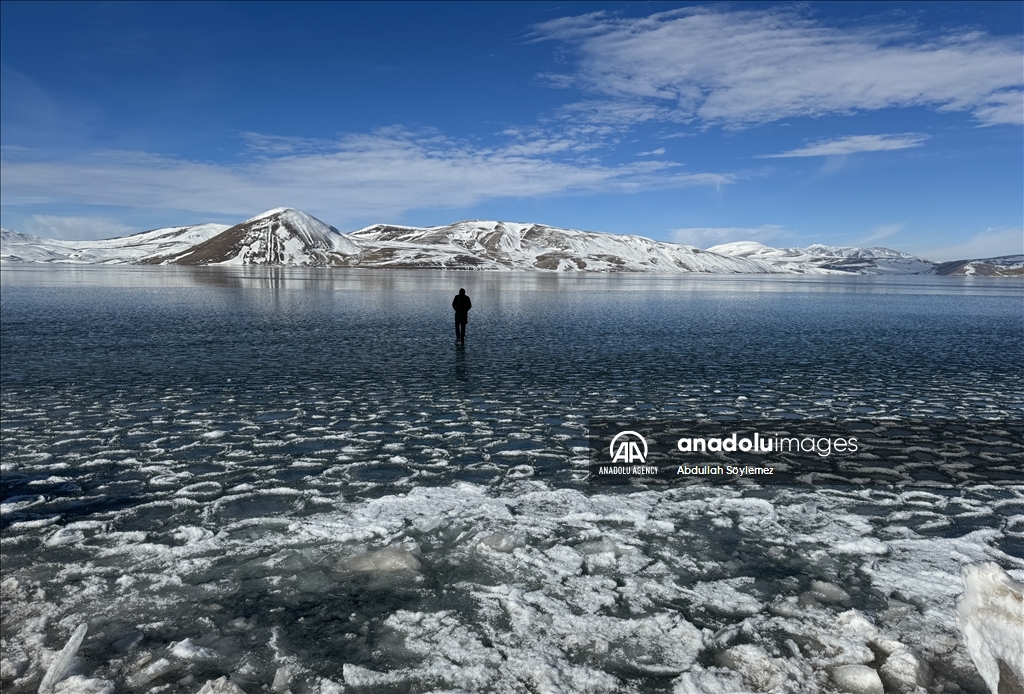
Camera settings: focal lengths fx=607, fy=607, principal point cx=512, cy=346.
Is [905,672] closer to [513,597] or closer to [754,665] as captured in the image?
[754,665]

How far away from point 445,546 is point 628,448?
699 centimetres

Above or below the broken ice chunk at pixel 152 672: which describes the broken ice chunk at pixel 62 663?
above

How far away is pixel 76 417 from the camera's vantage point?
1791 cm

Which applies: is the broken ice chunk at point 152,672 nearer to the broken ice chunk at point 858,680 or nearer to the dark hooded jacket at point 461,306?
the broken ice chunk at point 858,680

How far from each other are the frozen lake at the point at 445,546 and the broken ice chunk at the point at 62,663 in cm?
12

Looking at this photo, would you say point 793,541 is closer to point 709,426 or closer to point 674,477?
point 674,477

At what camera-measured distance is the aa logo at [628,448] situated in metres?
15.1

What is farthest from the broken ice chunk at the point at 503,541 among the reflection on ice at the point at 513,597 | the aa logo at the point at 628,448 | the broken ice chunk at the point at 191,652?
the aa logo at the point at 628,448

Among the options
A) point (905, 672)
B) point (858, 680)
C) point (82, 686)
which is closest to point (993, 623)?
point (905, 672)

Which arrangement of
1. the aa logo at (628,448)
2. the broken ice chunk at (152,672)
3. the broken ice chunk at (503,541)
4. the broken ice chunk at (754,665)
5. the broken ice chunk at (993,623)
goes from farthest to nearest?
the aa logo at (628,448) < the broken ice chunk at (503,541) < the broken ice chunk at (754,665) < the broken ice chunk at (152,672) < the broken ice chunk at (993,623)

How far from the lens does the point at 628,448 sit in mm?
15906

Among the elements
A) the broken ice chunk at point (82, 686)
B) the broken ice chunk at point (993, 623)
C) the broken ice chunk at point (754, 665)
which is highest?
the broken ice chunk at point (993, 623)

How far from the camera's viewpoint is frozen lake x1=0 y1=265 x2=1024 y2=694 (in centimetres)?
733

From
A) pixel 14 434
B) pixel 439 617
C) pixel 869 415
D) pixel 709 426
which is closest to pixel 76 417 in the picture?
pixel 14 434
